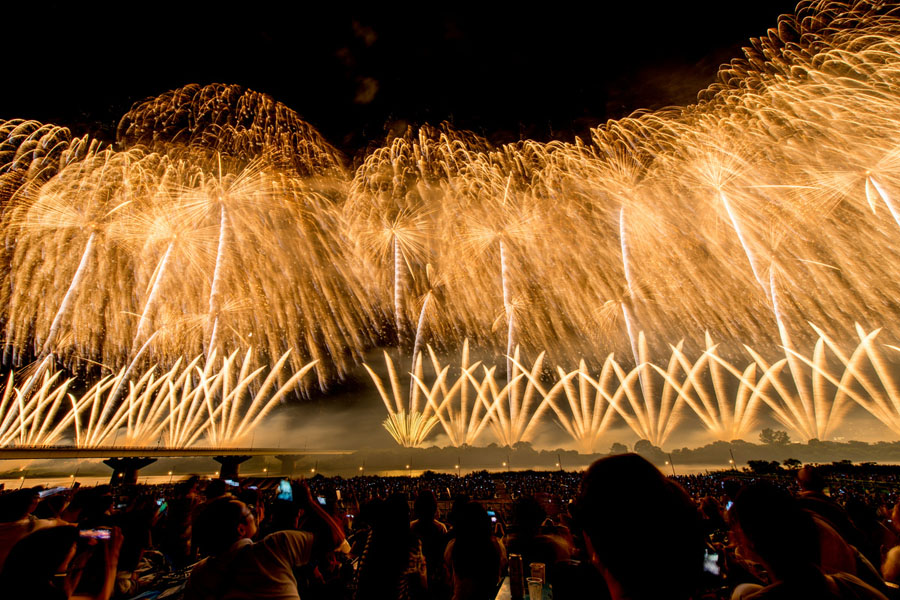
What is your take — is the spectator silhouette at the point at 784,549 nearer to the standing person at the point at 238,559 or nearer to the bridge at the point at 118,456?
the standing person at the point at 238,559

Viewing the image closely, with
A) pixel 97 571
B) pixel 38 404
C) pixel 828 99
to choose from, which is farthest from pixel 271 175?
pixel 38 404

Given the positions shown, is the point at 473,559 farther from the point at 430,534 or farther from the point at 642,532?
the point at 642,532

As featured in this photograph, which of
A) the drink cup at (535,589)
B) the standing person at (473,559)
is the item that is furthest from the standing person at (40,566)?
the drink cup at (535,589)

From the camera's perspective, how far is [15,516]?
5113mm

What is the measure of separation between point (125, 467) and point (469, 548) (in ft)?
205

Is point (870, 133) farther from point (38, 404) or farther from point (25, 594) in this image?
point (38, 404)

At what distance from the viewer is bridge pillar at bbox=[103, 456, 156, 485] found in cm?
4850

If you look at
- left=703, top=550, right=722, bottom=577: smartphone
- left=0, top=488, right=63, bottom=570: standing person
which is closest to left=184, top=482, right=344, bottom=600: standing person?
left=0, top=488, right=63, bottom=570: standing person

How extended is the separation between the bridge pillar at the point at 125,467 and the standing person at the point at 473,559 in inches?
2344

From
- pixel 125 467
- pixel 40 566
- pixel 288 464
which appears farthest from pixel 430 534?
pixel 288 464

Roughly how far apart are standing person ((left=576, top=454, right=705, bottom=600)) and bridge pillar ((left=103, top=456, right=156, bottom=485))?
6269cm

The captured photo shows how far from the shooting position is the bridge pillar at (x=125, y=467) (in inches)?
1909

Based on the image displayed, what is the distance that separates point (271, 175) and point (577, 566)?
72.2ft

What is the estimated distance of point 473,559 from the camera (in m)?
4.71
